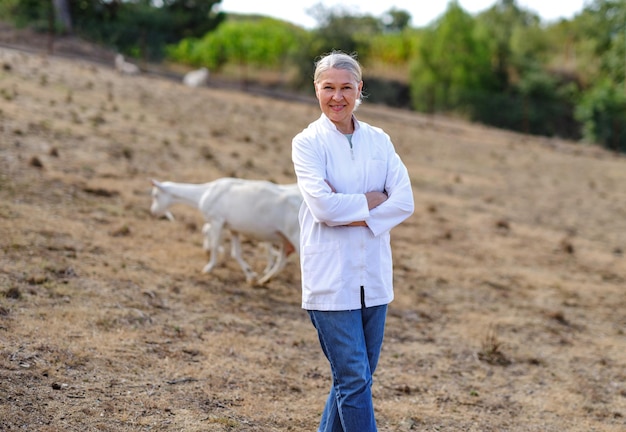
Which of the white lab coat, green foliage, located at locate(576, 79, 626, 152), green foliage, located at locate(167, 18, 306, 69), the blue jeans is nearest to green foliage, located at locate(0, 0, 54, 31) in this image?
green foliage, located at locate(167, 18, 306, 69)

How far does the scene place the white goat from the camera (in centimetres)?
909

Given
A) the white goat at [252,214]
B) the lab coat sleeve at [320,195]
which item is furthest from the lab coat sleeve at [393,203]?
the white goat at [252,214]

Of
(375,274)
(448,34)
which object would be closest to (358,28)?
(448,34)

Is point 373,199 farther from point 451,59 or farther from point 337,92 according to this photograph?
point 451,59

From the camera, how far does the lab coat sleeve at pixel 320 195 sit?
400cm

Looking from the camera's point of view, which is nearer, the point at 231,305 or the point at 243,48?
the point at 231,305

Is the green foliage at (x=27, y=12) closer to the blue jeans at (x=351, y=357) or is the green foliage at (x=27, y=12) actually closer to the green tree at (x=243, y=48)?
the green tree at (x=243, y=48)

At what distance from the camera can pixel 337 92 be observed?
13.6 ft

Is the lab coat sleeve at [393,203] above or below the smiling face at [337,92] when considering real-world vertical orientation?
below

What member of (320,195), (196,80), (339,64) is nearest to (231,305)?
(320,195)

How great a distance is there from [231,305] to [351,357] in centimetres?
464

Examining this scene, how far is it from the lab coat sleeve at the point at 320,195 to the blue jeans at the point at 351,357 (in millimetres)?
506

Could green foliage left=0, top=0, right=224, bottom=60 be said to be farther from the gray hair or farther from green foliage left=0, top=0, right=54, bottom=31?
the gray hair

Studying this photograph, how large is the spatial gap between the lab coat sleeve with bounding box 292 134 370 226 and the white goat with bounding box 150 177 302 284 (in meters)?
4.82
